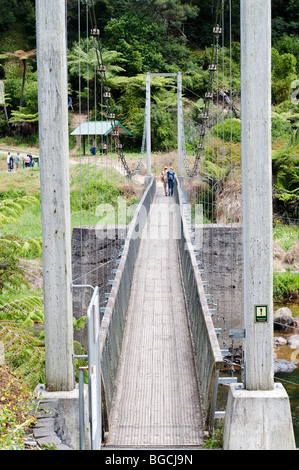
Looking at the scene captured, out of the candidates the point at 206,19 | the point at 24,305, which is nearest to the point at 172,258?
the point at 24,305

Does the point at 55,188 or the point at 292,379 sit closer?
the point at 55,188

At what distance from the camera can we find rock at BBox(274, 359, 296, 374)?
13.4m

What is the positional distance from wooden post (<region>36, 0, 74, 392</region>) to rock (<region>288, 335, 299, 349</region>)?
11151mm

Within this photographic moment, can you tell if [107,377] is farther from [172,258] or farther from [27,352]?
[172,258]

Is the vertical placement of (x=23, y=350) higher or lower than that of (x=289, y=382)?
higher

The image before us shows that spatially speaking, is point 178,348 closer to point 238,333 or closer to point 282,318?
point 238,333

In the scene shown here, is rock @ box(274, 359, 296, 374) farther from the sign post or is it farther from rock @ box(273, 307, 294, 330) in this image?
the sign post

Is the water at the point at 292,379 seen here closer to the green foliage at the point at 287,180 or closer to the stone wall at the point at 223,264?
the stone wall at the point at 223,264

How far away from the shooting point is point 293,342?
15281 mm

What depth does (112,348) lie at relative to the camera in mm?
6344

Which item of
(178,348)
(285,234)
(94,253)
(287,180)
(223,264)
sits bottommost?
(285,234)

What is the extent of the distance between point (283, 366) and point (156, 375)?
748 cm

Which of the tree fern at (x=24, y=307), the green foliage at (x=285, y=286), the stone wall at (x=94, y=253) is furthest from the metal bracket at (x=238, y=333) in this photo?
the green foliage at (x=285, y=286)

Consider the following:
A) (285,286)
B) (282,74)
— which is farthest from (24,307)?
(282,74)
